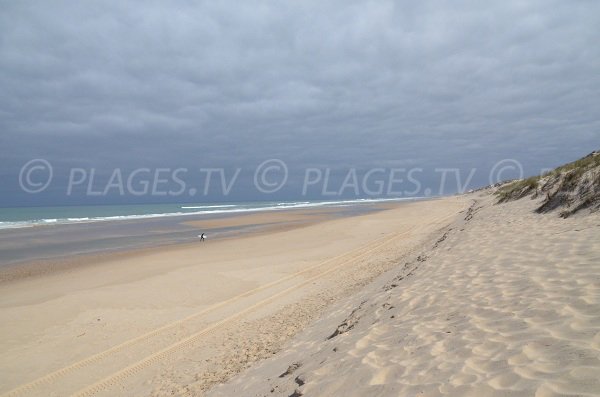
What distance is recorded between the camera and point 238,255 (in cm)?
1697

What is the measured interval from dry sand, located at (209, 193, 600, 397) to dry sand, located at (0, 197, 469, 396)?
124cm

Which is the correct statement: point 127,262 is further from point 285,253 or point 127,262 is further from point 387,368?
point 387,368

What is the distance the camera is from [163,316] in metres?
8.99

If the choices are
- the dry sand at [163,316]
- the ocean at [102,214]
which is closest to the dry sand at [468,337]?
the dry sand at [163,316]

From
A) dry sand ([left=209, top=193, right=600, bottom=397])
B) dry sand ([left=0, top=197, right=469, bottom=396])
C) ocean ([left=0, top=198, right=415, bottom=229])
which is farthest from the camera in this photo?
ocean ([left=0, top=198, right=415, bottom=229])

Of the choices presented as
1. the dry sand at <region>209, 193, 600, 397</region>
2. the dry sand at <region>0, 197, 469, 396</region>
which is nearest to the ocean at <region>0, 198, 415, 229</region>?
the dry sand at <region>0, 197, 469, 396</region>

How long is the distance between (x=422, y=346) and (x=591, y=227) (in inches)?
247

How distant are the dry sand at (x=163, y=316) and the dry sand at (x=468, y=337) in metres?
1.24

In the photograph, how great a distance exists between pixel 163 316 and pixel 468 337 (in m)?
7.14

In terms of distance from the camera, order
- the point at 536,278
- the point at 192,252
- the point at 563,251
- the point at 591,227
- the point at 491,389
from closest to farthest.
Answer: the point at 491,389 → the point at 536,278 → the point at 563,251 → the point at 591,227 → the point at 192,252

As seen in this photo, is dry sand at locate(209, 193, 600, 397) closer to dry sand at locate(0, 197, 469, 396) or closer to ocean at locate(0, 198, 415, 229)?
dry sand at locate(0, 197, 469, 396)

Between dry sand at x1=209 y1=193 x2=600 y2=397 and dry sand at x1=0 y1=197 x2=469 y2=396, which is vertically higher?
dry sand at x1=209 y1=193 x2=600 y2=397

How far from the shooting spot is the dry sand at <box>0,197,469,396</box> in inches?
241

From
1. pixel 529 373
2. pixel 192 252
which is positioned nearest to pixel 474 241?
pixel 529 373
